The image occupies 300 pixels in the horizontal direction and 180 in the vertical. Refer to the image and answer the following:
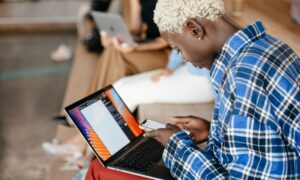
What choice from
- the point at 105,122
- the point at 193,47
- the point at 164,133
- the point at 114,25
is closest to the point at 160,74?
the point at 114,25

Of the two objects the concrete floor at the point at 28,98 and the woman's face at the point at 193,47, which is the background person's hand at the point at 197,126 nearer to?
the woman's face at the point at 193,47

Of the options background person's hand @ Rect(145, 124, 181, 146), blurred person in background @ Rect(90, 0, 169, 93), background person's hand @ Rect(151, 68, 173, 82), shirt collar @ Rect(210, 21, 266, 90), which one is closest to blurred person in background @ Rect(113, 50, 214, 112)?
background person's hand @ Rect(151, 68, 173, 82)

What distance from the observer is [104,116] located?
1.65m

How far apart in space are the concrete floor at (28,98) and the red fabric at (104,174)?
111cm

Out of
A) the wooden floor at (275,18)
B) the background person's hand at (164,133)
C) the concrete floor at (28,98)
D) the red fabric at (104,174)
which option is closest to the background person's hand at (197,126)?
the background person's hand at (164,133)

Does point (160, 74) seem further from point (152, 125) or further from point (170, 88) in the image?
point (152, 125)

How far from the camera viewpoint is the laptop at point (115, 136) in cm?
148

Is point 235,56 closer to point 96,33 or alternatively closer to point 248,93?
point 248,93

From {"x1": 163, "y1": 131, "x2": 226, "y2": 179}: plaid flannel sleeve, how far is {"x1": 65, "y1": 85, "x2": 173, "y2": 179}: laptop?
0.14 meters

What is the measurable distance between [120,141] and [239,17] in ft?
4.80

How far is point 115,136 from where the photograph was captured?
1.62 metres

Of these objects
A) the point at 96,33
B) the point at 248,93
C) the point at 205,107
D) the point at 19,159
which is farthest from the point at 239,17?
the point at 248,93

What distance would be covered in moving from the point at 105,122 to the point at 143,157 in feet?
0.68

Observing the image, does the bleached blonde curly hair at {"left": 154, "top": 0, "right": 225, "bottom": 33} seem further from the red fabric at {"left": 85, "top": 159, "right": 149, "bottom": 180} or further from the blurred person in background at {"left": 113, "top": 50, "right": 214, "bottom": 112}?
the blurred person in background at {"left": 113, "top": 50, "right": 214, "bottom": 112}
